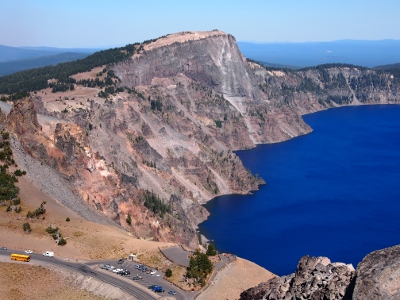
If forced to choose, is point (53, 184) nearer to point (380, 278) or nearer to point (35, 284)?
point (35, 284)

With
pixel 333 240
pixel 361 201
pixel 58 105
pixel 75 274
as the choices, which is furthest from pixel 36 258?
pixel 361 201

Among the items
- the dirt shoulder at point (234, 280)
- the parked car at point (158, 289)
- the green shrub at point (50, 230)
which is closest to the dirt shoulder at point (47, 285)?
the parked car at point (158, 289)

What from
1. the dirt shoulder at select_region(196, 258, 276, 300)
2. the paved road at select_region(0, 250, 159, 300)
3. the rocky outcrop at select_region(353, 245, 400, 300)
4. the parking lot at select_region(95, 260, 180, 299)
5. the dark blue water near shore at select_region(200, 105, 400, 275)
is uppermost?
the rocky outcrop at select_region(353, 245, 400, 300)

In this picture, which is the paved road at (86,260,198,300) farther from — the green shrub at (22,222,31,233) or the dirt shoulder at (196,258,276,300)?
the green shrub at (22,222,31,233)

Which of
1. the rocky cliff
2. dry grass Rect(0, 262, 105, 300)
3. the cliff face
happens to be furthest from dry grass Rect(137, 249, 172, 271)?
the cliff face

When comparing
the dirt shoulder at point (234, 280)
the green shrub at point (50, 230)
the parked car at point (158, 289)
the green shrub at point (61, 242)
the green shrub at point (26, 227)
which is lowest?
the dirt shoulder at point (234, 280)

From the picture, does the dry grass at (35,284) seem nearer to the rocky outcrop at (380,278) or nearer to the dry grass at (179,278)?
the dry grass at (179,278)
